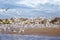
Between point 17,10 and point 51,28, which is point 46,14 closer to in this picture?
point 51,28

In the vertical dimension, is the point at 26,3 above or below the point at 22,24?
above

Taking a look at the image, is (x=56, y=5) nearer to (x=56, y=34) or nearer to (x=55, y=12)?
(x=55, y=12)

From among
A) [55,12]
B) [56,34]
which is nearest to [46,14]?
[55,12]

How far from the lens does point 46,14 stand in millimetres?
6246

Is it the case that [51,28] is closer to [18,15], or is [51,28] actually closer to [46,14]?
[46,14]

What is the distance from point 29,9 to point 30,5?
5.1 inches

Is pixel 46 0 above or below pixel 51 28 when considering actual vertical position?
above

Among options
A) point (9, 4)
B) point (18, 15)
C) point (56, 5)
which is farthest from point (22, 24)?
point (56, 5)

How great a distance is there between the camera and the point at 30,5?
20.7 ft

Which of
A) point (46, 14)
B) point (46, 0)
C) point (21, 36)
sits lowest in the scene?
point (21, 36)

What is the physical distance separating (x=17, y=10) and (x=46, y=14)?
35.2 inches

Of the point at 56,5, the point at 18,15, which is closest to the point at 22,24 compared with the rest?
the point at 18,15

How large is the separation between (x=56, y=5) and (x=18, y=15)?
3.90ft

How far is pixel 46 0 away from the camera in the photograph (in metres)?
6.28
